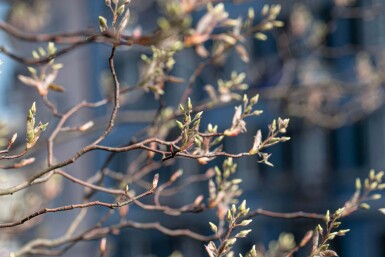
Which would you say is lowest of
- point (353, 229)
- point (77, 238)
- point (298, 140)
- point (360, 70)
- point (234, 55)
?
point (77, 238)

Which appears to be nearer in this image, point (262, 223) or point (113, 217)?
point (262, 223)

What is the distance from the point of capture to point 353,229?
20.2 meters

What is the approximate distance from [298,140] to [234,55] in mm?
3406

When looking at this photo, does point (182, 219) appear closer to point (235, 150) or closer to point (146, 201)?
→ point (146, 201)

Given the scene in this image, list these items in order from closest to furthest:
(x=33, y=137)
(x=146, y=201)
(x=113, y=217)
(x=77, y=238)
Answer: (x=33, y=137)
(x=77, y=238)
(x=146, y=201)
(x=113, y=217)

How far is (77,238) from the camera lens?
13.4 ft

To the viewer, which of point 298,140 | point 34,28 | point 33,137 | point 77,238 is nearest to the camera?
point 33,137

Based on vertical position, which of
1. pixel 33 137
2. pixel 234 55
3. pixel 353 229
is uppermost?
pixel 234 55

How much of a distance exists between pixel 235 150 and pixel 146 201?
3378 mm

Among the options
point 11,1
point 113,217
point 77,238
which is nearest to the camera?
point 77,238

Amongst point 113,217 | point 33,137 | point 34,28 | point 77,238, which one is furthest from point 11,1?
point 113,217

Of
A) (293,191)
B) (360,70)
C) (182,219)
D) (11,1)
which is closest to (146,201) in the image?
(182,219)

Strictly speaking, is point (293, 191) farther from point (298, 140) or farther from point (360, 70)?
point (360, 70)

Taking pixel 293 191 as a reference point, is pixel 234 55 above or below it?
above
